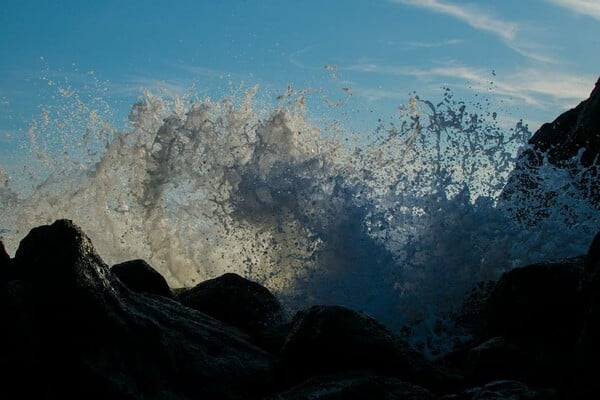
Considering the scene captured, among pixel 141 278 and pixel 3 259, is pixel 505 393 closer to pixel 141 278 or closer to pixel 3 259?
pixel 3 259

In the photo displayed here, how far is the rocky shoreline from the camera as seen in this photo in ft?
12.5

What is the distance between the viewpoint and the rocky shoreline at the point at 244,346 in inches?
150

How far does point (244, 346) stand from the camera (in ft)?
16.8

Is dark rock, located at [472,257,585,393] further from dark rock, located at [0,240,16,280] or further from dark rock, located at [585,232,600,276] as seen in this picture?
dark rock, located at [0,240,16,280]

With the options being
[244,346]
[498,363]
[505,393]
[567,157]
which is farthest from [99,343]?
[567,157]

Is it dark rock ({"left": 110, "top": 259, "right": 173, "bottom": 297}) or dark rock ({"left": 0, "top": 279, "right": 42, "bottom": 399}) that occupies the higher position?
dark rock ({"left": 110, "top": 259, "right": 173, "bottom": 297})

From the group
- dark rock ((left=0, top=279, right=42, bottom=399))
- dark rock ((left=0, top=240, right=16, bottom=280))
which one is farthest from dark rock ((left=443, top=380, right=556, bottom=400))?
dark rock ((left=0, top=240, right=16, bottom=280))

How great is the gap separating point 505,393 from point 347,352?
4.35ft

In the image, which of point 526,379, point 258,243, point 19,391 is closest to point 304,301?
point 258,243

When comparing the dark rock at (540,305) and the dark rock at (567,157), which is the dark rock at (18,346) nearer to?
the dark rock at (540,305)

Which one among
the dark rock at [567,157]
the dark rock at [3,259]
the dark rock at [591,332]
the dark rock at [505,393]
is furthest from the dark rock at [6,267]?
the dark rock at [567,157]

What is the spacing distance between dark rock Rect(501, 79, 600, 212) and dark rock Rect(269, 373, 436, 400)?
5.25 meters

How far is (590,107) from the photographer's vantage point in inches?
382

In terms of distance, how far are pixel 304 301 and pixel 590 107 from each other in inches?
201
